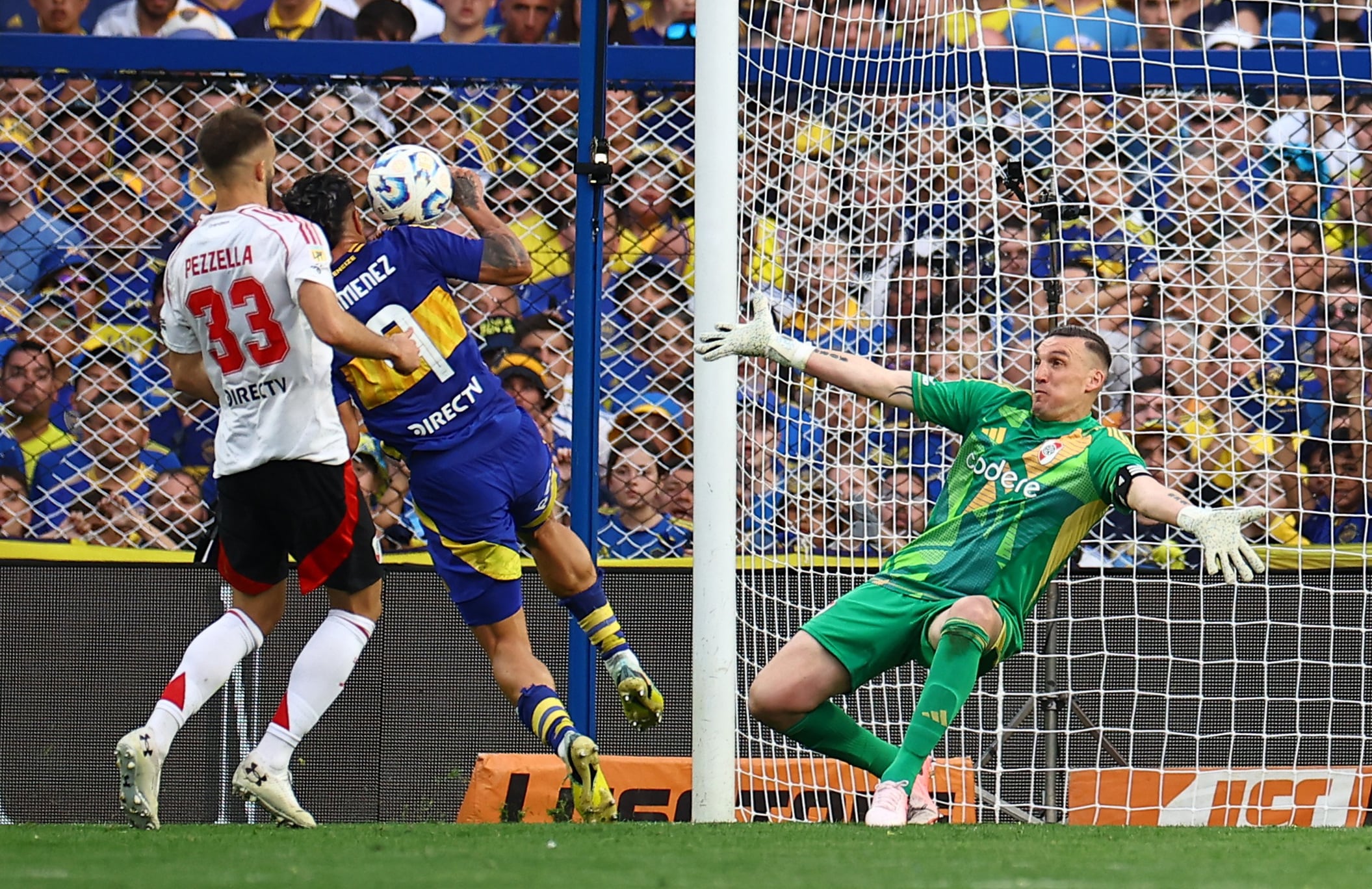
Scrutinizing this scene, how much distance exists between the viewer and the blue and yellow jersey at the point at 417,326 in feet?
14.1

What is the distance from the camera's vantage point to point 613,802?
13.1 ft

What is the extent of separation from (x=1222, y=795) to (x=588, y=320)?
257cm

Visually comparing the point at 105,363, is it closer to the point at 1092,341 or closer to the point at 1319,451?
the point at 1092,341

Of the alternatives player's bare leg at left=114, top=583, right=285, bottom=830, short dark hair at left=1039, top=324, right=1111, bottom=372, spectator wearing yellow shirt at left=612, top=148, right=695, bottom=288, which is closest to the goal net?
spectator wearing yellow shirt at left=612, top=148, right=695, bottom=288

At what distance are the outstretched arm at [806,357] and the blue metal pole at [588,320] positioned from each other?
759 mm

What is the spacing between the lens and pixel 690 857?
2953 millimetres

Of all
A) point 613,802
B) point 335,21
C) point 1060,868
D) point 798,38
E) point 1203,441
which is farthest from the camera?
point 335,21

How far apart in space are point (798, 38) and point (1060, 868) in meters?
3.24

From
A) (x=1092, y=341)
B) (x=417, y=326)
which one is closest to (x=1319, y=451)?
(x=1092, y=341)

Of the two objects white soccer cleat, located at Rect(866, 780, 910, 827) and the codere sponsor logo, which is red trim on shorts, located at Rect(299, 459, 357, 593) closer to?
white soccer cleat, located at Rect(866, 780, 910, 827)

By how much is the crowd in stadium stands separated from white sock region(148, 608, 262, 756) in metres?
1.78

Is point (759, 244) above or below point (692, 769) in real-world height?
above

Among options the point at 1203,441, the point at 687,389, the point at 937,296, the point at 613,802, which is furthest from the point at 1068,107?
the point at 613,802

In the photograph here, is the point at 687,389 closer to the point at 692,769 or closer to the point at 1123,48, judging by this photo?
the point at 692,769
